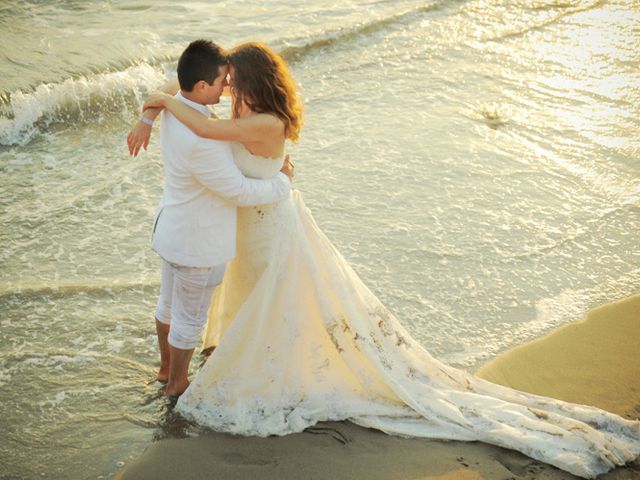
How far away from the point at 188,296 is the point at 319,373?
85 centimetres

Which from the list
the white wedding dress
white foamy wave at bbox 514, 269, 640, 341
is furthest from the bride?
white foamy wave at bbox 514, 269, 640, 341

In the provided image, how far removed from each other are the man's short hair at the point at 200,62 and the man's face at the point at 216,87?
0.07 feet

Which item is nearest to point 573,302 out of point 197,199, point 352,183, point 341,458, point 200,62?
point 352,183

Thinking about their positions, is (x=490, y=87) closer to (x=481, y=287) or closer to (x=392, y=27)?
(x=392, y=27)

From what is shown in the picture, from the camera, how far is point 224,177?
3791mm

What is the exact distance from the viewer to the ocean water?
4.79 metres

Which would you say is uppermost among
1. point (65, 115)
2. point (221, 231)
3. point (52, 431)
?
point (221, 231)

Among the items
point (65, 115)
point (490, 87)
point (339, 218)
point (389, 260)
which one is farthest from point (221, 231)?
point (490, 87)

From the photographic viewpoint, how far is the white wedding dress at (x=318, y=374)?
13.4 ft

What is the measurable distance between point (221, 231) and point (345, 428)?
50.1 inches

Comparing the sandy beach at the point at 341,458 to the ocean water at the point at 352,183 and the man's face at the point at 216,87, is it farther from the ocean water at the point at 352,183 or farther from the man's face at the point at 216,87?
the man's face at the point at 216,87

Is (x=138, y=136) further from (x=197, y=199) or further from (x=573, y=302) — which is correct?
(x=573, y=302)

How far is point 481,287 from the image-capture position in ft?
19.3

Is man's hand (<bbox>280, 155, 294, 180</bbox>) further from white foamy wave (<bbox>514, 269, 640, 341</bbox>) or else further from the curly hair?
white foamy wave (<bbox>514, 269, 640, 341</bbox>)
